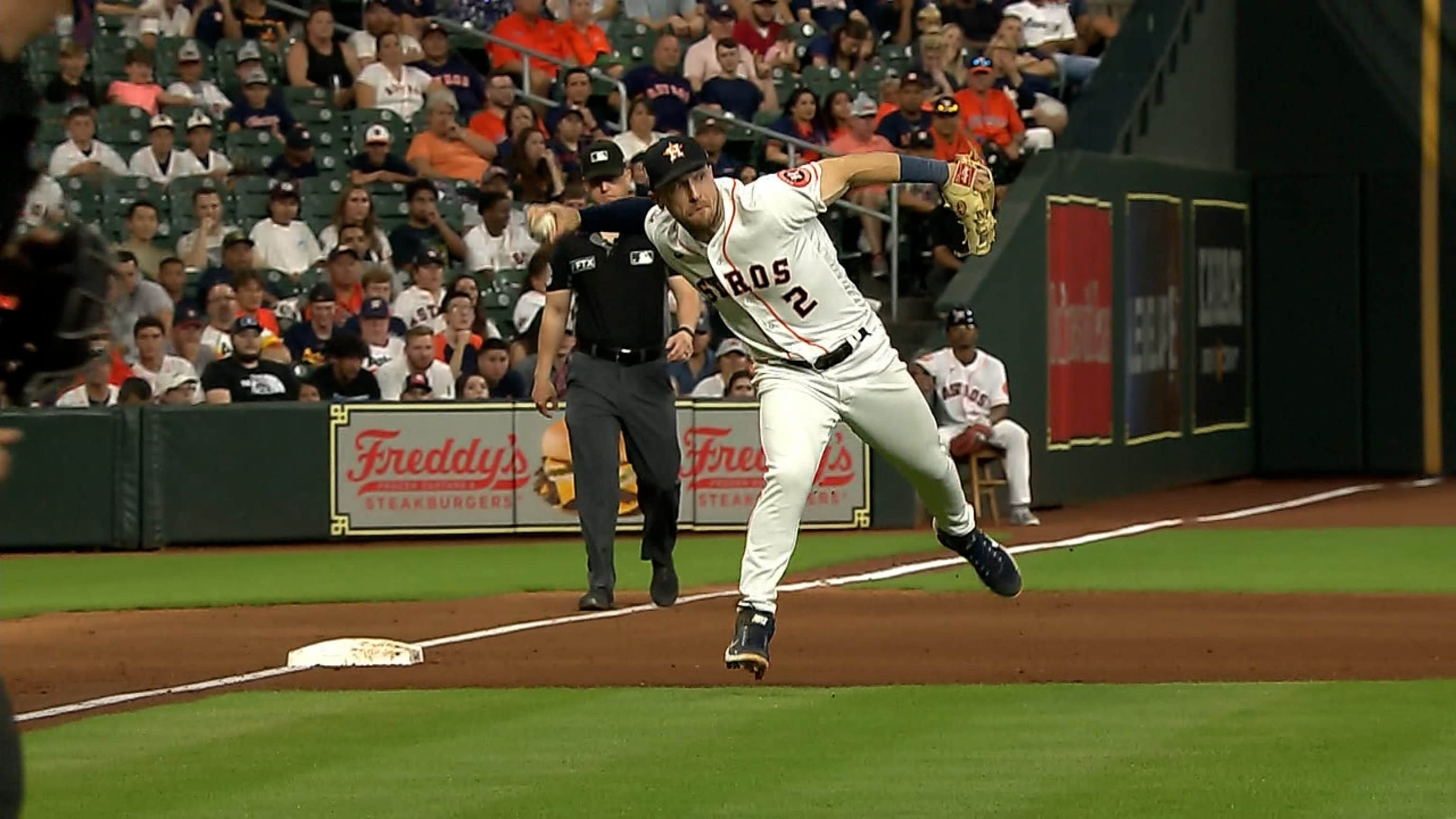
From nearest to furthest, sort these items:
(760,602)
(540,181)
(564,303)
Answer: (760,602), (564,303), (540,181)

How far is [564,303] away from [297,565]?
463cm

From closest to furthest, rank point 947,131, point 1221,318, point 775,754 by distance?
point 775,754 → point 947,131 → point 1221,318

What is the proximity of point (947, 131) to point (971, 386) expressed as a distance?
2.62 meters

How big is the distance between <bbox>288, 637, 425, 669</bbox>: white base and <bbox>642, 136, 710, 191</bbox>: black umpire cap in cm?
269

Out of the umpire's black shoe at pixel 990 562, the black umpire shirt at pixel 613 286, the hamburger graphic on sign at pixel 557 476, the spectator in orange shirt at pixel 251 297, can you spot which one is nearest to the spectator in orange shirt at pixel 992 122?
the hamburger graphic on sign at pixel 557 476

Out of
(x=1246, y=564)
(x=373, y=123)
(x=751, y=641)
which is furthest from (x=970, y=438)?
(x=751, y=641)

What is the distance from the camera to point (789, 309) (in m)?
9.20

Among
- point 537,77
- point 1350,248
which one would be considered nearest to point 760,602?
point 537,77

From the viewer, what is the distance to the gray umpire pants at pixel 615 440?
1225 centimetres

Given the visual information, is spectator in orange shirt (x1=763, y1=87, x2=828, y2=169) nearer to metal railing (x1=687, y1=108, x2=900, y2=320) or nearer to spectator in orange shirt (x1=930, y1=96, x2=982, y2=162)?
metal railing (x1=687, y1=108, x2=900, y2=320)

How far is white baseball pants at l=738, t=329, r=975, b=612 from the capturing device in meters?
9.02

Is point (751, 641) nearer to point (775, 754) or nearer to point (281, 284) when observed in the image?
point (775, 754)

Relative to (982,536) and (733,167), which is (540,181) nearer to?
(733,167)

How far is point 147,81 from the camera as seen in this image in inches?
790
